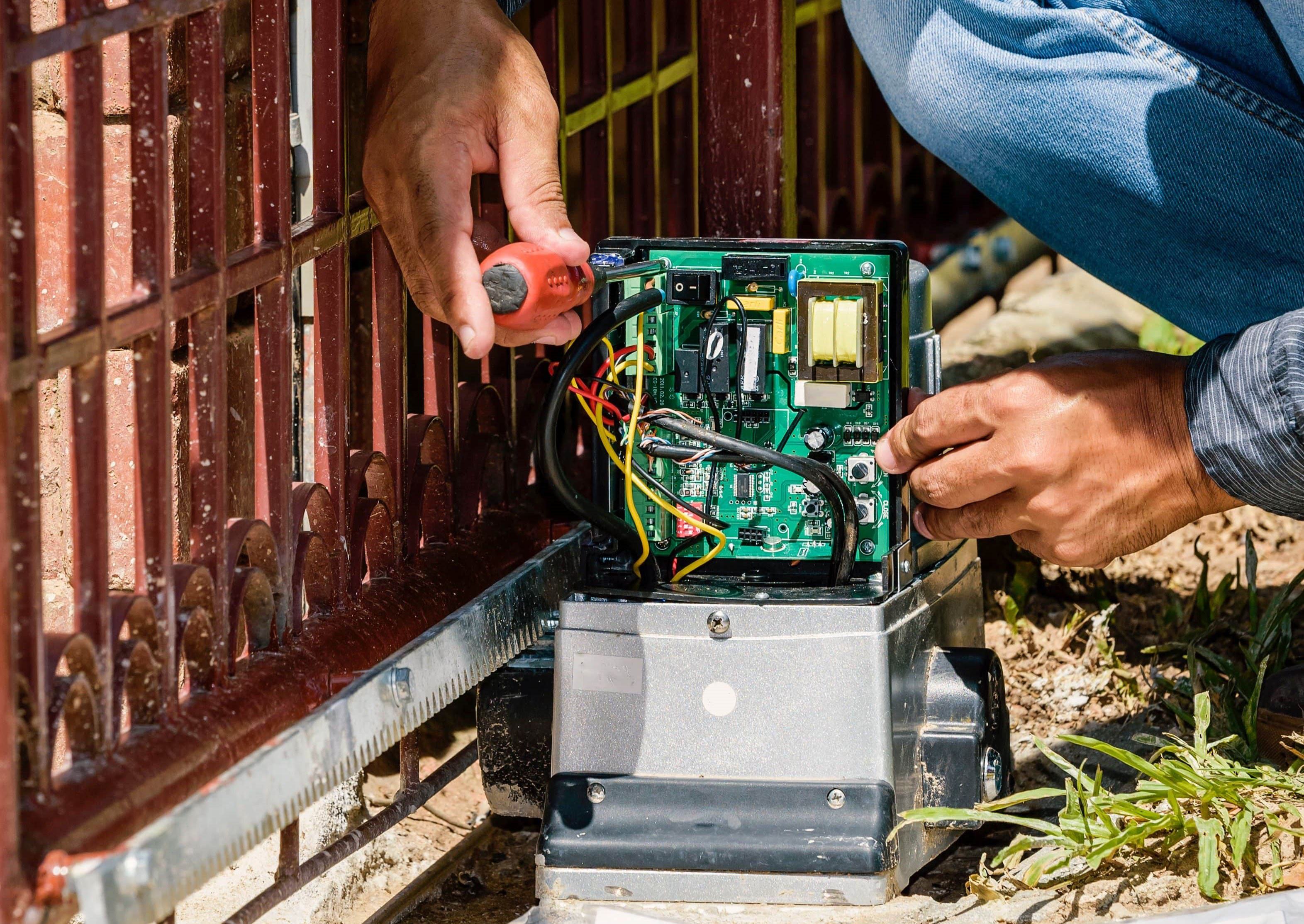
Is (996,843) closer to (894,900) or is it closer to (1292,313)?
(894,900)

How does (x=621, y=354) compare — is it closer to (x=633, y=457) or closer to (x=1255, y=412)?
(x=633, y=457)

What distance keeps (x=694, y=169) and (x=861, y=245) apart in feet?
2.33

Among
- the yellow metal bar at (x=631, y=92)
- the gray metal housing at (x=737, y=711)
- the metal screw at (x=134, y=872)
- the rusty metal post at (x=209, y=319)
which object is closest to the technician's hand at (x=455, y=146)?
the rusty metal post at (x=209, y=319)

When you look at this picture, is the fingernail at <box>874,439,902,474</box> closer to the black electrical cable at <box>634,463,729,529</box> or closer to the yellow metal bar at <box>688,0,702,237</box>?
the black electrical cable at <box>634,463,729,529</box>

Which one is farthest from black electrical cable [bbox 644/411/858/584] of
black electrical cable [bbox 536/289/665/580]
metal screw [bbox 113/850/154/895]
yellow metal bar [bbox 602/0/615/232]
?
metal screw [bbox 113/850/154/895]

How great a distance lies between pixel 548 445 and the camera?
1.38 m

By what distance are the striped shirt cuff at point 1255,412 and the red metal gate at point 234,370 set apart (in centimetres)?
63

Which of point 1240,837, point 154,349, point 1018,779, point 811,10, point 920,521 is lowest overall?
point 1018,779

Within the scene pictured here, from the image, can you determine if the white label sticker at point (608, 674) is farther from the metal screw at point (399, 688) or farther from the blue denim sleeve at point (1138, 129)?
the blue denim sleeve at point (1138, 129)

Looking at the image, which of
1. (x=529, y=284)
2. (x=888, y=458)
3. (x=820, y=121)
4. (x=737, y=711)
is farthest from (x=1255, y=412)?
(x=820, y=121)

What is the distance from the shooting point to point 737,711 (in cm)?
134

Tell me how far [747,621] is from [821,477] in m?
0.17

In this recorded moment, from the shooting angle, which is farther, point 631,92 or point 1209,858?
point 631,92

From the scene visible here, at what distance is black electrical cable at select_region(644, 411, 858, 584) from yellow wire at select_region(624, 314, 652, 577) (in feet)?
0.11
